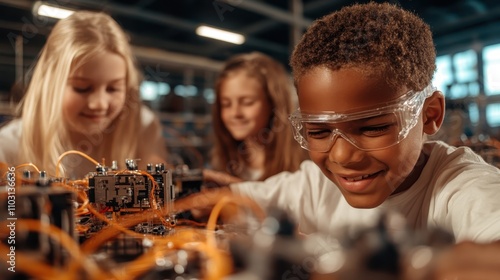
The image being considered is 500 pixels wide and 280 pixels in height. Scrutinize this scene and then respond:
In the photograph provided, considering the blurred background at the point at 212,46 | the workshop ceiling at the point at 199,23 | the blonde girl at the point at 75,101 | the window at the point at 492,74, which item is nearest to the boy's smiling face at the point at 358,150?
the blurred background at the point at 212,46

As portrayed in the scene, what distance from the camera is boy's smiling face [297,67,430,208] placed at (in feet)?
2.42

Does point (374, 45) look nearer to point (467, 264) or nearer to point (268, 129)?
point (467, 264)

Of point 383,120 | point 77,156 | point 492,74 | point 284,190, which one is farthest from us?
point 492,74

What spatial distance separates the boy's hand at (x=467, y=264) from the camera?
15.7 inches

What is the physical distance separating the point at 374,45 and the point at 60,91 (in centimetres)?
89

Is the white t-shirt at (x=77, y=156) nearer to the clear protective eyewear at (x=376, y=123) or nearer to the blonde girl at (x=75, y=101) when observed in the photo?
the blonde girl at (x=75, y=101)

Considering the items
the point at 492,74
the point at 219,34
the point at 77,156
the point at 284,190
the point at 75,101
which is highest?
the point at 219,34

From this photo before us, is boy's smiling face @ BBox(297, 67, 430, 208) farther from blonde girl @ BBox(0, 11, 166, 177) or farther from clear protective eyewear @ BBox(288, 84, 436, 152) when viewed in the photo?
blonde girl @ BBox(0, 11, 166, 177)

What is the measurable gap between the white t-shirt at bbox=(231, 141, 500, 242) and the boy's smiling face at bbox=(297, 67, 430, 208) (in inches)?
→ 2.0

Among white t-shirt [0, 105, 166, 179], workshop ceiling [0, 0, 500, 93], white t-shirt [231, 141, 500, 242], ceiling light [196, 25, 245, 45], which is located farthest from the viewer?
ceiling light [196, 25, 245, 45]

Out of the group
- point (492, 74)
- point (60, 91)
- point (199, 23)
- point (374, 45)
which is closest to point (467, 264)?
point (374, 45)

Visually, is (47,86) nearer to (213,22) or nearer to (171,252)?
(171,252)

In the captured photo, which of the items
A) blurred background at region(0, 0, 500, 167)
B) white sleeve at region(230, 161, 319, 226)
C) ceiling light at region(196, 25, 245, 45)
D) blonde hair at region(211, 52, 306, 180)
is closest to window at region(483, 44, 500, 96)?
blurred background at region(0, 0, 500, 167)

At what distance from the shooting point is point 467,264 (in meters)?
0.42
